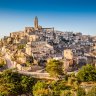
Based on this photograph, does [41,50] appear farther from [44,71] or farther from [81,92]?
[81,92]

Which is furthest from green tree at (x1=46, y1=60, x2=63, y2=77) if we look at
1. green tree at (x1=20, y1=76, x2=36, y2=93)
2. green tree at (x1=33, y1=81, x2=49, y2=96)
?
green tree at (x1=20, y1=76, x2=36, y2=93)

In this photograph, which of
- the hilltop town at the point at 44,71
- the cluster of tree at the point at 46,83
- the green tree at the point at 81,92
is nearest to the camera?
the green tree at the point at 81,92

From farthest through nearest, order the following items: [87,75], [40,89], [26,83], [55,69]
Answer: [55,69]
[87,75]
[26,83]
[40,89]

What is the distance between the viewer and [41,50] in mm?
28234

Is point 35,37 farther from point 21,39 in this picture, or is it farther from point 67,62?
point 67,62

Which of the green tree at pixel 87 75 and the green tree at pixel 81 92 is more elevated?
the green tree at pixel 87 75

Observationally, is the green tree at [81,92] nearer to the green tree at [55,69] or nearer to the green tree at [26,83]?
the green tree at [55,69]

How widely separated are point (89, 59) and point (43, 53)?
385cm

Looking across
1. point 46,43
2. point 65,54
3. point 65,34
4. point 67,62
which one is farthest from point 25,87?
point 65,34

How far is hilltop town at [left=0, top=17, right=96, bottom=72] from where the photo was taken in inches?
959

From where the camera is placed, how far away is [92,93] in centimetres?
1734

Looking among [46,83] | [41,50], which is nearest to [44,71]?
[46,83]

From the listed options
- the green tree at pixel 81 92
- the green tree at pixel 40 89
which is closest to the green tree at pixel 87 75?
the green tree at pixel 81 92

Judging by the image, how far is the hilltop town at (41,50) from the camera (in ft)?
79.9
